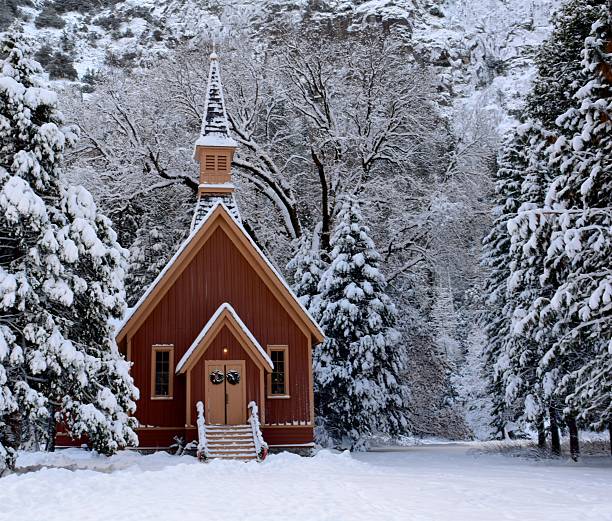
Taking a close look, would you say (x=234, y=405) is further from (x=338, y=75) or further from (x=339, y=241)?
(x=338, y=75)

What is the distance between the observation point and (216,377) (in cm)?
2323

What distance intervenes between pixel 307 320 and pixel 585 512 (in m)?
13.7

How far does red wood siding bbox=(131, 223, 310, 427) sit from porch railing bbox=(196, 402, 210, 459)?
46.5 inches

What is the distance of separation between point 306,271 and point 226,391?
28.0ft

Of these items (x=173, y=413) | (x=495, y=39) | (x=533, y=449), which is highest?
(x=495, y=39)

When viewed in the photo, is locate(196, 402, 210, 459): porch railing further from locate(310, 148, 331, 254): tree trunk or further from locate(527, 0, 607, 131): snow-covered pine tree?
locate(527, 0, 607, 131): snow-covered pine tree

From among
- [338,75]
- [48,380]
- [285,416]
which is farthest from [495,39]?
[48,380]

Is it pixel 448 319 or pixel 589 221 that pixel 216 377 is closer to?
pixel 589 221

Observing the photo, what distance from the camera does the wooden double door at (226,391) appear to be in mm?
23109

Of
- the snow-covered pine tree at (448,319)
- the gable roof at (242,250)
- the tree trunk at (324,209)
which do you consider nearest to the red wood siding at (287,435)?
the gable roof at (242,250)

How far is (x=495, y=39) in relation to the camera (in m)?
93.9

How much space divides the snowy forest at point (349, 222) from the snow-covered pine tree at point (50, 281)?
0.16 ft

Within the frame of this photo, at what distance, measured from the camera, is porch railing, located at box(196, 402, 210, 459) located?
2091 centimetres

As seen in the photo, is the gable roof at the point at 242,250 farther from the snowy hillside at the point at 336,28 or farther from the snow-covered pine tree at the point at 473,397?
the snowy hillside at the point at 336,28
